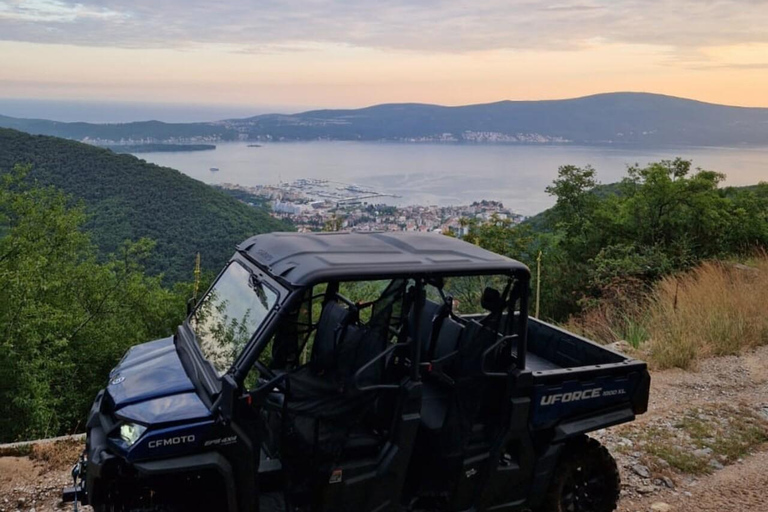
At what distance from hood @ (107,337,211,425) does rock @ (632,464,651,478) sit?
383 centimetres

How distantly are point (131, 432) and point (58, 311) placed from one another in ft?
26.0

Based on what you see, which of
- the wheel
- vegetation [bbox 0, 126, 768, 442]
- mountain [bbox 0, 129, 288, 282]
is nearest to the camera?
the wheel

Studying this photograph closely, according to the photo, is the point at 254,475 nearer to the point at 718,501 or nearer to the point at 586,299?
the point at 718,501

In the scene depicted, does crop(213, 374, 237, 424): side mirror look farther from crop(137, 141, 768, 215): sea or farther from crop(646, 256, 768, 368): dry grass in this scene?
crop(137, 141, 768, 215): sea

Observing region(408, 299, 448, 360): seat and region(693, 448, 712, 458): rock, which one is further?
region(693, 448, 712, 458): rock

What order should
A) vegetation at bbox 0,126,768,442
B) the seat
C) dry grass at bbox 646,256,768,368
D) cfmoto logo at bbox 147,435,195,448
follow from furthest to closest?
vegetation at bbox 0,126,768,442, dry grass at bbox 646,256,768,368, the seat, cfmoto logo at bbox 147,435,195,448

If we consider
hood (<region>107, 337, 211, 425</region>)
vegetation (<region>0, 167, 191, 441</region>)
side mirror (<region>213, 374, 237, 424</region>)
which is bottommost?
vegetation (<region>0, 167, 191, 441</region>)

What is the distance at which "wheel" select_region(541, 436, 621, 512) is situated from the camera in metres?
4.22

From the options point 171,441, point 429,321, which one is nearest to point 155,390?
point 171,441

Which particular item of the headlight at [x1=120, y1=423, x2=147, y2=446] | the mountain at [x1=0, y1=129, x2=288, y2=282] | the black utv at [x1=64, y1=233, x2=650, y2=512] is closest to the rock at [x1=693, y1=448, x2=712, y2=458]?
the black utv at [x1=64, y1=233, x2=650, y2=512]

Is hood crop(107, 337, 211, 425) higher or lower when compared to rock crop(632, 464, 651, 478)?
higher

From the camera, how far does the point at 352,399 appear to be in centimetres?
340

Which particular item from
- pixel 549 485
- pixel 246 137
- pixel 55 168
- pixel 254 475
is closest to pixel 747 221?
pixel 549 485

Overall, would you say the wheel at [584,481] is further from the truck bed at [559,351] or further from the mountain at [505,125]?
the mountain at [505,125]
